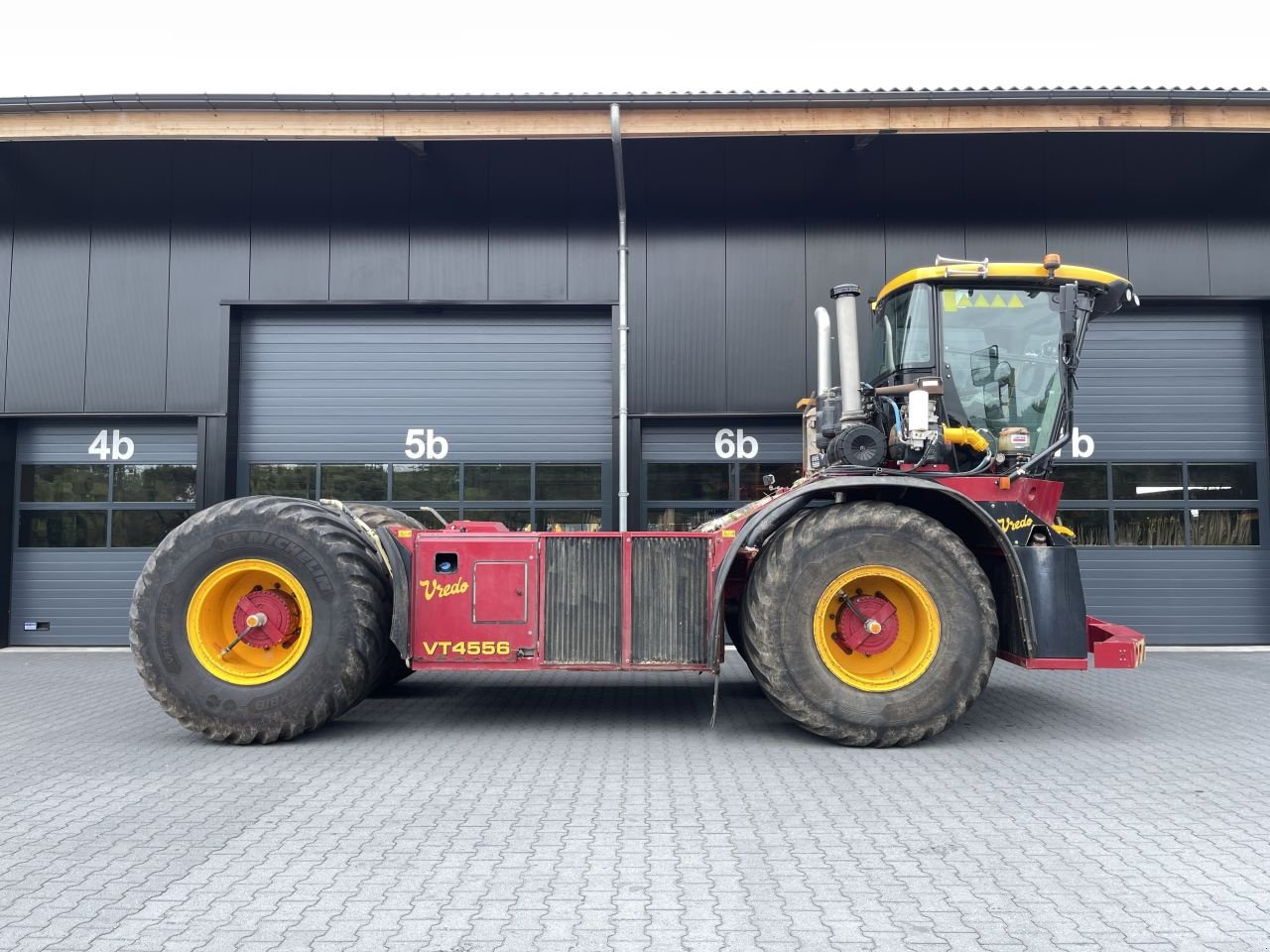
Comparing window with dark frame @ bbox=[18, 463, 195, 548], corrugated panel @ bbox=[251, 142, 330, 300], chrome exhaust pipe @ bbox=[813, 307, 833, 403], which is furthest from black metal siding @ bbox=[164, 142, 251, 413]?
chrome exhaust pipe @ bbox=[813, 307, 833, 403]

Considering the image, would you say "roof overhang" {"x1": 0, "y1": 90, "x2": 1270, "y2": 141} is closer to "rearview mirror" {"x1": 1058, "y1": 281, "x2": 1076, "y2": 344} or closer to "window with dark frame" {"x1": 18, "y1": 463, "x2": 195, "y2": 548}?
"window with dark frame" {"x1": 18, "y1": 463, "x2": 195, "y2": 548}

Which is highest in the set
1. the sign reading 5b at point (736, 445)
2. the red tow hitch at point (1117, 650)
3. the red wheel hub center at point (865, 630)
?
the sign reading 5b at point (736, 445)

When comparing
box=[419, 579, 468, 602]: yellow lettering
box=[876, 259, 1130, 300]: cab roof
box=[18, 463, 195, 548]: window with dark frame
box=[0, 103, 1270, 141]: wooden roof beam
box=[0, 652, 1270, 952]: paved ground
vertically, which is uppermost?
box=[0, 103, 1270, 141]: wooden roof beam

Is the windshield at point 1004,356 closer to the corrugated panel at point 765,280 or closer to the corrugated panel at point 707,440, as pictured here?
the corrugated panel at point 765,280

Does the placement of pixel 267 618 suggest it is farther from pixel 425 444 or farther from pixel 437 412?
pixel 437 412

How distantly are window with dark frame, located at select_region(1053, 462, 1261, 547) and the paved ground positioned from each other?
3.74 m

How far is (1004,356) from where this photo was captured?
19.0 feet

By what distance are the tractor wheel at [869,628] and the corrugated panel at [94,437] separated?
777 centimetres

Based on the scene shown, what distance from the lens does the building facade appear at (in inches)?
380

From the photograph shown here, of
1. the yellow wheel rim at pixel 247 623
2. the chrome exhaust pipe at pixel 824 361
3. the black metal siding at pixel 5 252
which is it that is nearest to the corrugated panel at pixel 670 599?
the chrome exhaust pipe at pixel 824 361

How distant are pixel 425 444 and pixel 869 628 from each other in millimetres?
6270

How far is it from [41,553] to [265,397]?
10.7 feet

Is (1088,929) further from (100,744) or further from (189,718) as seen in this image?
(100,744)

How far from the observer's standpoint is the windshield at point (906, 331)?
5781 millimetres
